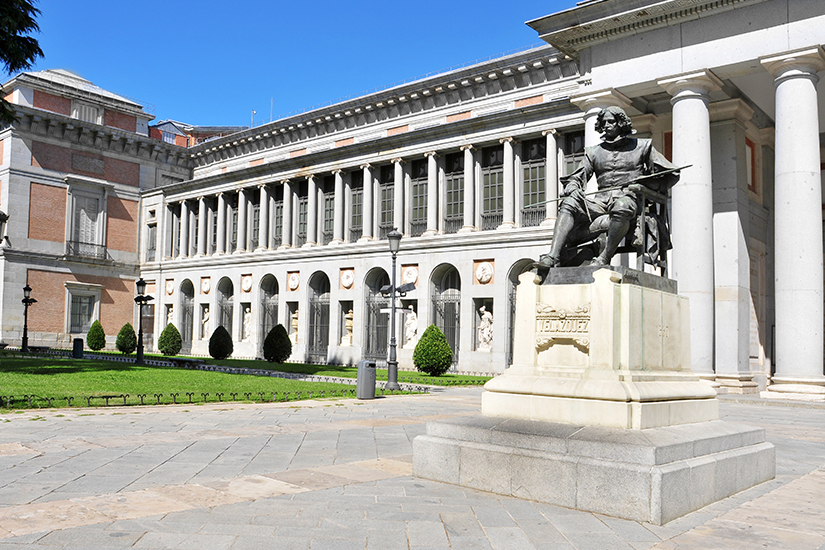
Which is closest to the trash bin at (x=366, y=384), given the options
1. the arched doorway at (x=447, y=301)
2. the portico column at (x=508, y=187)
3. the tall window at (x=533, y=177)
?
the arched doorway at (x=447, y=301)

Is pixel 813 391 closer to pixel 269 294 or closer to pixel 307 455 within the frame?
pixel 307 455

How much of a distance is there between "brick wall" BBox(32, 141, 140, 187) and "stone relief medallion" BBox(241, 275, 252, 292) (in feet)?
Result: 46.7

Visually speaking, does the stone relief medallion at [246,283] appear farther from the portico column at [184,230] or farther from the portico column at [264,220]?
the portico column at [184,230]

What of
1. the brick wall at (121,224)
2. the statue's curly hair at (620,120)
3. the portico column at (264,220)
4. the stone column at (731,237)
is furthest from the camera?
the brick wall at (121,224)

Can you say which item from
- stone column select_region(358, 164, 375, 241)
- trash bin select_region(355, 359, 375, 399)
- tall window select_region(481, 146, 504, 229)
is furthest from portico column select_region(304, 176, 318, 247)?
trash bin select_region(355, 359, 375, 399)

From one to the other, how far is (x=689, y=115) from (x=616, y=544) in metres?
19.1

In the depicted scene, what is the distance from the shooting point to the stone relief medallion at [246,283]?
4541 cm

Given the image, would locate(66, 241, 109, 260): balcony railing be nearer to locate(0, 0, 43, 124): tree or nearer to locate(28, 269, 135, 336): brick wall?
locate(28, 269, 135, 336): brick wall

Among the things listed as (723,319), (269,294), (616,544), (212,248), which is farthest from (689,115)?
(212,248)

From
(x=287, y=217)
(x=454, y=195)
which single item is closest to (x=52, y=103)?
(x=287, y=217)

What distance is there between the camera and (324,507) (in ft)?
20.6

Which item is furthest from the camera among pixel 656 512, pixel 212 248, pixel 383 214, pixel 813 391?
pixel 212 248

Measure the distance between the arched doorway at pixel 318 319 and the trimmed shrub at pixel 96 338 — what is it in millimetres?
14418

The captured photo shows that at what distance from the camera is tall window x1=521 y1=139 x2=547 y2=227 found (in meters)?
34.0
